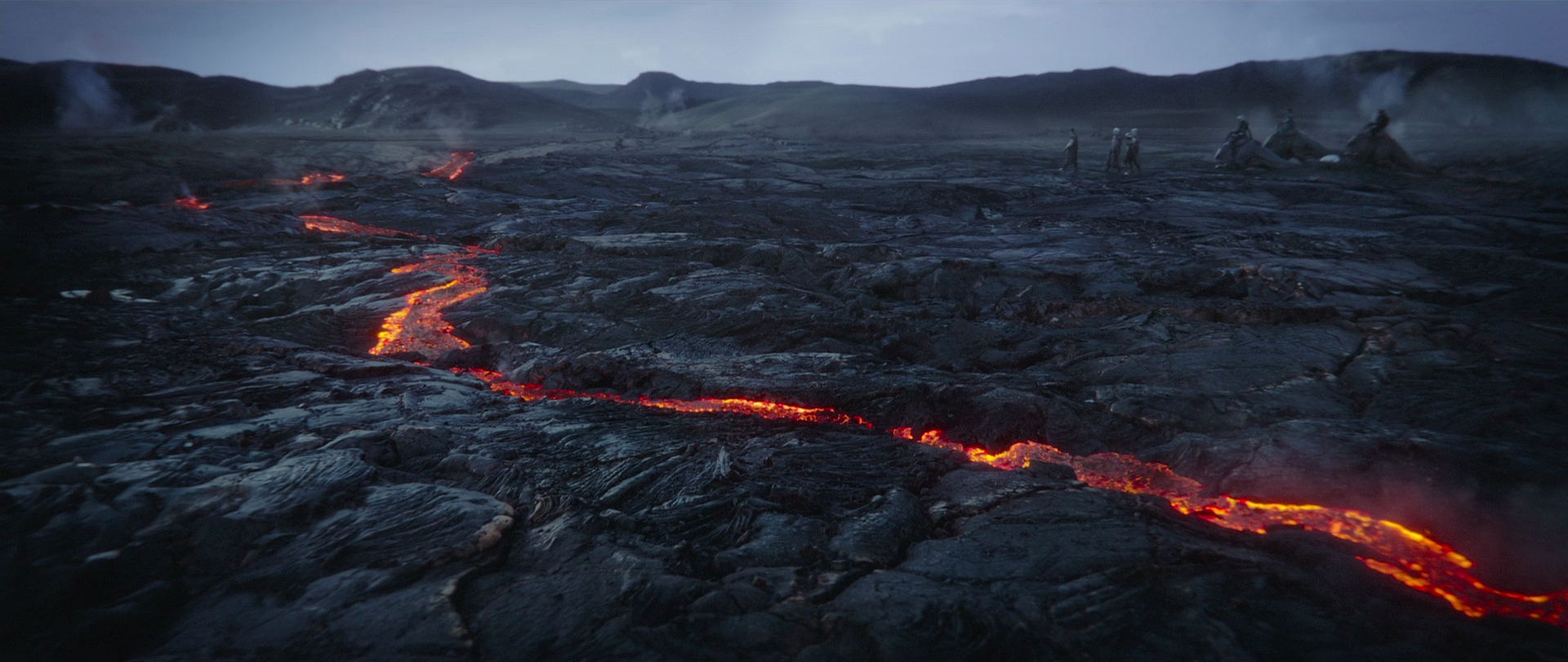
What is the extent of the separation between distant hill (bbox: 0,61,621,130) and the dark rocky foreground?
28.3 metres

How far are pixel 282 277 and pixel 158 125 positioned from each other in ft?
107

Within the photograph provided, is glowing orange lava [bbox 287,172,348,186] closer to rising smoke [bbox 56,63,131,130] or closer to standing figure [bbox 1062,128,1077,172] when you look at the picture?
standing figure [bbox 1062,128,1077,172]

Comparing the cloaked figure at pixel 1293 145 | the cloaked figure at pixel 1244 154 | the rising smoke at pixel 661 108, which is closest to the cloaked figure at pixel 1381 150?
the cloaked figure at pixel 1293 145

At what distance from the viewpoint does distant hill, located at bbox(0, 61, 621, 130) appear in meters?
28.3

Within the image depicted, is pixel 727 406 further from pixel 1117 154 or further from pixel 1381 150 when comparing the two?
pixel 1381 150

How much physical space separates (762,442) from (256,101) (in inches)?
1771

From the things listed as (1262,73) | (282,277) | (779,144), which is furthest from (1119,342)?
(1262,73)

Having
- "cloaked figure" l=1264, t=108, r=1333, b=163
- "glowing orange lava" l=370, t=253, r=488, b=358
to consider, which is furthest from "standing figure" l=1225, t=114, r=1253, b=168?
"glowing orange lava" l=370, t=253, r=488, b=358

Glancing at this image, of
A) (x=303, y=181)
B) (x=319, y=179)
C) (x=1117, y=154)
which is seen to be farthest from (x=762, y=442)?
(x=1117, y=154)

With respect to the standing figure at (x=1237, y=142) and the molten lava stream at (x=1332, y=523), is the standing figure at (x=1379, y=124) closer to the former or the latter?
the standing figure at (x=1237, y=142)

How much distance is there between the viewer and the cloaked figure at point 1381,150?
1625 cm

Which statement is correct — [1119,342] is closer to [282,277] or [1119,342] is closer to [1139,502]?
[1139,502]

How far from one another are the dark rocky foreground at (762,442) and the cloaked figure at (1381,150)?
869 cm

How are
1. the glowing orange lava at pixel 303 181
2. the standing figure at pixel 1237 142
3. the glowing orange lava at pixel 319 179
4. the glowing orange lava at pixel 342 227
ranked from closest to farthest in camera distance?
1. the glowing orange lava at pixel 342 227
2. the glowing orange lava at pixel 303 181
3. the glowing orange lava at pixel 319 179
4. the standing figure at pixel 1237 142
